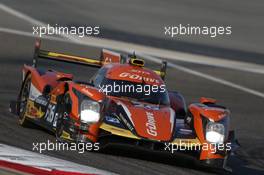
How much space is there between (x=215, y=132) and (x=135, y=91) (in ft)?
5.65

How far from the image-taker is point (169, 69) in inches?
991

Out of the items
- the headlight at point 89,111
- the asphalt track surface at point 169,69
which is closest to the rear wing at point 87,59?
the asphalt track surface at point 169,69

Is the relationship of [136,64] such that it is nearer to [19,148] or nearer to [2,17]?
[19,148]

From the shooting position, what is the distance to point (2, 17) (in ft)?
97.3

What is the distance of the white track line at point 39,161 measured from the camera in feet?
38.1

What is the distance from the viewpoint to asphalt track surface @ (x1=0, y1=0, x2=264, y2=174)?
14023 millimetres

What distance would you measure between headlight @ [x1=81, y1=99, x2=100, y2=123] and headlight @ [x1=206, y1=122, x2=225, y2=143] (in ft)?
5.47

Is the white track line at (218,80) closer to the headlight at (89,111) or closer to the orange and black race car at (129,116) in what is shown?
the orange and black race car at (129,116)

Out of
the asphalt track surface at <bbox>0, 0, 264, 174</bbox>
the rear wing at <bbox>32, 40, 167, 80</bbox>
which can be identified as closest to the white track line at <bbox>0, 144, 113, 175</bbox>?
the asphalt track surface at <bbox>0, 0, 264, 174</bbox>

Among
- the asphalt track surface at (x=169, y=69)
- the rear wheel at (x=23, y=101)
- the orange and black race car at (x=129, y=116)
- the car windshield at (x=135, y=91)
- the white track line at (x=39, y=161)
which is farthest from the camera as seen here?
the rear wheel at (x=23, y=101)

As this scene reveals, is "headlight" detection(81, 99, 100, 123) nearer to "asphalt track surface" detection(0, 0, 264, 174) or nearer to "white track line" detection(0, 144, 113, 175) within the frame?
"asphalt track surface" detection(0, 0, 264, 174)

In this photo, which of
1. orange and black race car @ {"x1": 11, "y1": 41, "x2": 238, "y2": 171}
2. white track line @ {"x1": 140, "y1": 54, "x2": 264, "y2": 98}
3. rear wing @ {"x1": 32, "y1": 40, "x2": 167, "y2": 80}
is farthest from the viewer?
white track line @ {"x1": 140, "y1": 54, "x2": 264, "y2": 98}

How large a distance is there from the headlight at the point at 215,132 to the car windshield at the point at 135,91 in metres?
1.36

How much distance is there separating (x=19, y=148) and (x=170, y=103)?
357 cm
